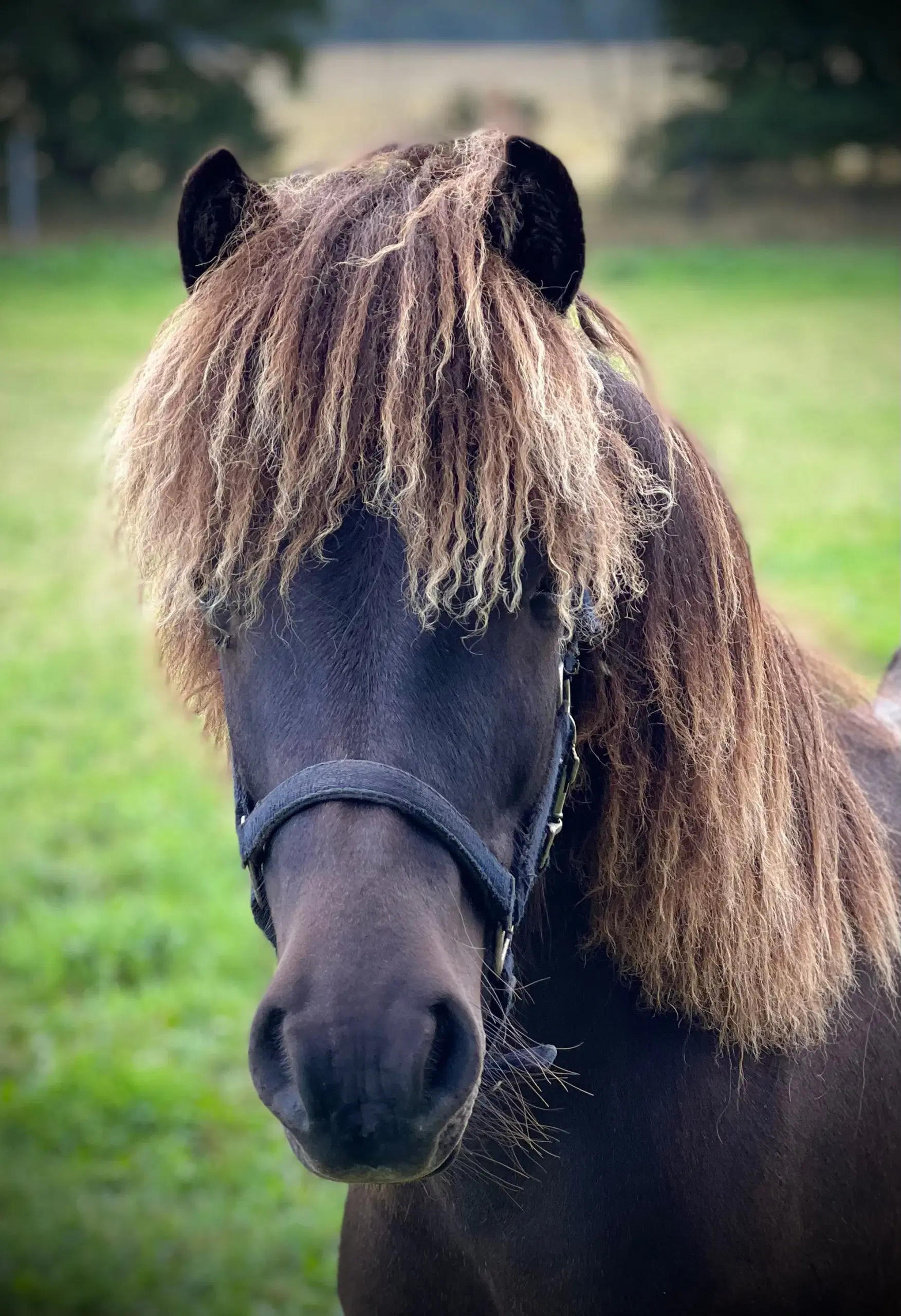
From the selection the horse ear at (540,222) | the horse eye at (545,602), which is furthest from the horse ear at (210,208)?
the horse eye at (545,602)

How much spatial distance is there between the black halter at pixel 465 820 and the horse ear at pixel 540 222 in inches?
18.1

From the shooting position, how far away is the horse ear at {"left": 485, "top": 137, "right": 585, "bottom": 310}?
139 cm

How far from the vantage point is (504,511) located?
4.29 feet

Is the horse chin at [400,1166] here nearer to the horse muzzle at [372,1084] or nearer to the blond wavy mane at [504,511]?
the horse muzzle at [372,1084]

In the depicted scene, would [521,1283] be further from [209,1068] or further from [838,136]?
[838,136]

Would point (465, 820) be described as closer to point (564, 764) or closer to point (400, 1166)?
point (564, 764)

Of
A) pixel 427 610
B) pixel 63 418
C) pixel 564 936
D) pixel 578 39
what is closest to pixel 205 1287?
pixel 564 936

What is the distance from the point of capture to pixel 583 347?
5.06 ft

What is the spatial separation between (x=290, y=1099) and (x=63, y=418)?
1364 cm

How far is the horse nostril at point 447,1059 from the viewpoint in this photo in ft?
3.93

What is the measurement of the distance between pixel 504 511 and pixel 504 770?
0.30 m

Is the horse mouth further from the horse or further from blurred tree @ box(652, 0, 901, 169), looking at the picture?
blurred tree @ box(652, 0, 901, 169)

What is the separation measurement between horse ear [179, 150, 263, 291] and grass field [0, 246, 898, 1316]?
1.43ft

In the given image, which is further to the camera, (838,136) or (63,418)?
(838,136)
